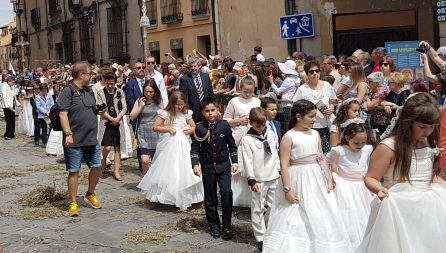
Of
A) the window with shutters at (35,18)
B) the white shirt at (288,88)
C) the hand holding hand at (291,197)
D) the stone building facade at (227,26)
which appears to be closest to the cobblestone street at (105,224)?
the hand holding hand at (291,197)

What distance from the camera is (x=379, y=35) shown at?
56.3 ft

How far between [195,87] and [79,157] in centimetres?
271

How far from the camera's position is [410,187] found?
14.3 feet

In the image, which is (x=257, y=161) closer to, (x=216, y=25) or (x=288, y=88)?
(x=288, y=88)

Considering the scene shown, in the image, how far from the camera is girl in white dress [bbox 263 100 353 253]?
560 centimetres

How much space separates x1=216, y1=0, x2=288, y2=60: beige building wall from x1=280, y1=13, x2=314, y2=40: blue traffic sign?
1871 millimetres

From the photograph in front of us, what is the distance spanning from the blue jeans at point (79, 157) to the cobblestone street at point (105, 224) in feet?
2.10

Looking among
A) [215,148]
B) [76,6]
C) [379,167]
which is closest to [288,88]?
[215,148]

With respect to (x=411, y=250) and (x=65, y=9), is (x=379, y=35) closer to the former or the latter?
(x=411, y=250)

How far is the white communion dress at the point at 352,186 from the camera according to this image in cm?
604

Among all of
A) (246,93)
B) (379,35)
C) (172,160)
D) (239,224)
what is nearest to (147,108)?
(172,160)

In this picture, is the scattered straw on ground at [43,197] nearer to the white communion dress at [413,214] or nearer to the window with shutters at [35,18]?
the white communion dress at [413,214]

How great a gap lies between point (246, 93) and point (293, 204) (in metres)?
Answer: 2.63

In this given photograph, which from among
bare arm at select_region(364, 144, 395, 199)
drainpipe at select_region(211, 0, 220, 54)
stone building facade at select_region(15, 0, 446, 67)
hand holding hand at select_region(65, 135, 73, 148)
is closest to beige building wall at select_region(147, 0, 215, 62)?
stone building facade at select_region(15, 0, 446, 67)
